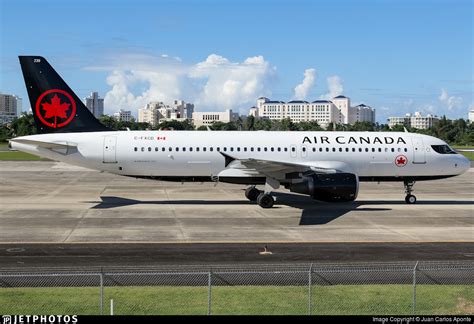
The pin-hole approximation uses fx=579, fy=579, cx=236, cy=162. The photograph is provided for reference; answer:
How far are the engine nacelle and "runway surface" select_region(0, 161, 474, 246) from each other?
1.06m

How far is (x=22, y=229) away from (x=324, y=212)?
49.4 ft

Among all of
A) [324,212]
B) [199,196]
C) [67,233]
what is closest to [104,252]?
[67,233]

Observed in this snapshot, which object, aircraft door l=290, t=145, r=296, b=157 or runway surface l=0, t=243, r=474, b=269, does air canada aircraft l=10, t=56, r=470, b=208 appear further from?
runway surface l=0, t=243, r=474, b=269

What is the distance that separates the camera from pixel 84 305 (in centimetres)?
1366

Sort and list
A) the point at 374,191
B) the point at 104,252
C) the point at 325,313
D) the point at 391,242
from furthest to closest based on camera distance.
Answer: the point at 374,191, the point at 391,242, the point at 104,252, the point at 325,313

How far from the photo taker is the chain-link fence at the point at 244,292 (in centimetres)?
1353

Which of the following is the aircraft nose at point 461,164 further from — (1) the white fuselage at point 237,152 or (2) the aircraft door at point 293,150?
(2) the aircraft door at point 293,150

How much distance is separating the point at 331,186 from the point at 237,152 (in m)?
6.62

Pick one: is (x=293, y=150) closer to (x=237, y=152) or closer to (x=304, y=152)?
(x=304, y=152)

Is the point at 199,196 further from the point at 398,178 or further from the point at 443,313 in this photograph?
the point at 443,313

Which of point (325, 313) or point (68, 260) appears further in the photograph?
point (68, 260)

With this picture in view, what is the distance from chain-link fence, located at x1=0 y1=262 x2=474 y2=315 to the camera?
13.5 meters

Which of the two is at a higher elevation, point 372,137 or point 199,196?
point 372,137

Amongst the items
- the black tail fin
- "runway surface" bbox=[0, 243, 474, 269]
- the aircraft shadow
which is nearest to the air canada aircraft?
the black tail fin
